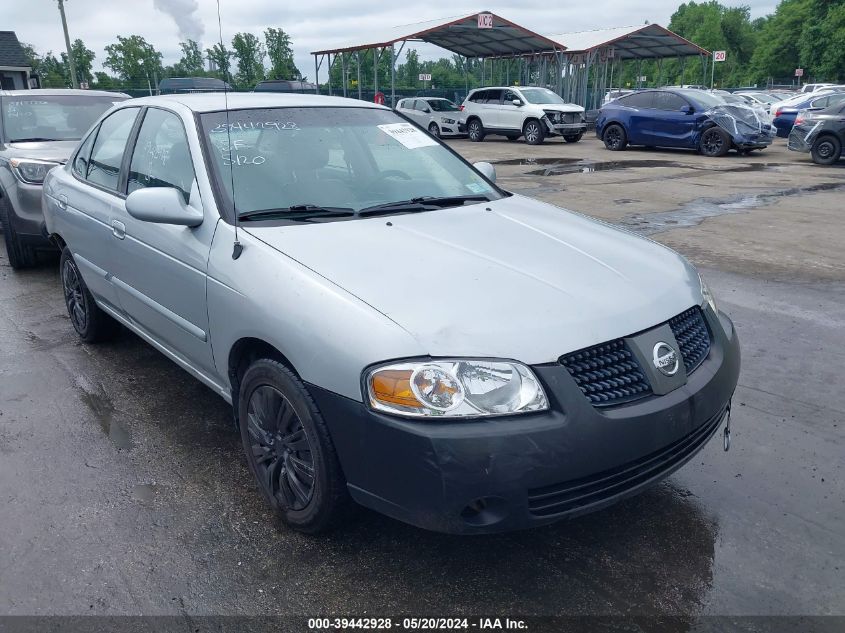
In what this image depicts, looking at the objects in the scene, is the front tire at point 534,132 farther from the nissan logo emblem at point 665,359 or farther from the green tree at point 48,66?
the green tree at point 48,66

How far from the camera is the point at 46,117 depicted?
7844 mm

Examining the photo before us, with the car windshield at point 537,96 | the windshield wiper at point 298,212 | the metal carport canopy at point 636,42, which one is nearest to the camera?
the windshield wiper at point 298,212

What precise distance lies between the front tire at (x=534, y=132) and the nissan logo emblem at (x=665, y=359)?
67.9ft

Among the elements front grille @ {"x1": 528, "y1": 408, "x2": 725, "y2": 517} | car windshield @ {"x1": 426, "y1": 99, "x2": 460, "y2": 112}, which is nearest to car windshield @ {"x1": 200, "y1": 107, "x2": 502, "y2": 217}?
front grille @ {"x1": 528, "y1": 408, "x2": 725, "y2": 517}

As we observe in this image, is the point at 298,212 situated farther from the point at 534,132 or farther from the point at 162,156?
the point at 534,132

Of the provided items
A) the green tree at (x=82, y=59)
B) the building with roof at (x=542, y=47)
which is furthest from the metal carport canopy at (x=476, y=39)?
the green tree at (x=82, y=59)

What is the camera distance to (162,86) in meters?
35.0

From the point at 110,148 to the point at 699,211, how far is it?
26.9ft

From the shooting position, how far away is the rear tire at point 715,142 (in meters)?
17.6

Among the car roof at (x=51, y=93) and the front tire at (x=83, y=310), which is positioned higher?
the car roof at (x=51, y=93)

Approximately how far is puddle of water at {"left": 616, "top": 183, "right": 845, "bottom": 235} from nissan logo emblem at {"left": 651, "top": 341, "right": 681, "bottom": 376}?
634 centimetres

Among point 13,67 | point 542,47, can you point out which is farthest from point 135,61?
point 542,47

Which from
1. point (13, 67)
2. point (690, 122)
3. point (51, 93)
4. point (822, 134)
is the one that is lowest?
point (822, 134)

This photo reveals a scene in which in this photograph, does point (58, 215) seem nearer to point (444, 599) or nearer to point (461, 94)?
point (444, 599)
